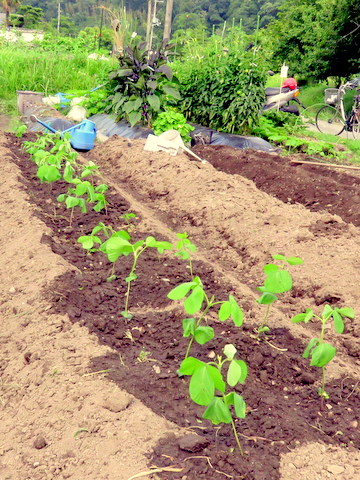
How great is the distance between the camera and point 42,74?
40.1 ft

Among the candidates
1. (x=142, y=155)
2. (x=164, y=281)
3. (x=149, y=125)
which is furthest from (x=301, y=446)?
(x=149, y=125)

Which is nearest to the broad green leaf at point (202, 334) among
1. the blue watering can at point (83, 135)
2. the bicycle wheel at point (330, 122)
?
the blue watering can at point (83, 135)

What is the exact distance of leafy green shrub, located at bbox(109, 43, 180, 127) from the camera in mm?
8914

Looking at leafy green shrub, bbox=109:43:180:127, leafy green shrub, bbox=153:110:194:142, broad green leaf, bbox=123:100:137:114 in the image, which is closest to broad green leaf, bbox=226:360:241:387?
leafy green shrub, bbox=153:110:194:142

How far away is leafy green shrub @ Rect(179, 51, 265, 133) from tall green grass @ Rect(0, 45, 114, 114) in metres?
3.24

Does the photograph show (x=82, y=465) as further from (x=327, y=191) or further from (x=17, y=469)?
(x=327, y=191)

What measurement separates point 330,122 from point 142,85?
5514mm

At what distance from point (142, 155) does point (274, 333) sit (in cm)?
463

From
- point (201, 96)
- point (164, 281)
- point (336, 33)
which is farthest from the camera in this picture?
point (336, 33)

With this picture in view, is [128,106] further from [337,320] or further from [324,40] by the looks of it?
[324,40]

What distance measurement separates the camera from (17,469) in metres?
1.96

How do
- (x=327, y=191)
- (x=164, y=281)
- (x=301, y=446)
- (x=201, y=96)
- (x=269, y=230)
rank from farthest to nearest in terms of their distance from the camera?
1. (x=201, y=96)
2. (x=327, y=191)
3. (x=269, y=230)
4. (x=164, y=281)
5. (x=301, y=446)

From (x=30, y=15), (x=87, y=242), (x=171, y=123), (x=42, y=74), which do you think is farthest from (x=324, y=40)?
(x=30, y=15)

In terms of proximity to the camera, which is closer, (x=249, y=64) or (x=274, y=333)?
(x=274, y=333)
